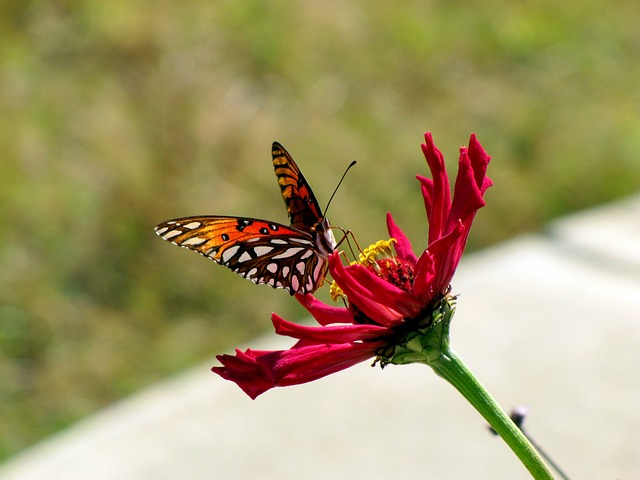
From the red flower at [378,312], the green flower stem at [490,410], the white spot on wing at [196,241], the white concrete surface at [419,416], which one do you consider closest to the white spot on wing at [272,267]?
the white spot on wing at [196,241]

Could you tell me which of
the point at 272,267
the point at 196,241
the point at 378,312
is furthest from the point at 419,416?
the point at 378,312

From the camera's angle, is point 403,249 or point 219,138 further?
point 219,138

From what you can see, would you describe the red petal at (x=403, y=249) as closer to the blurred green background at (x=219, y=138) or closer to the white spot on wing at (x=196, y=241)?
the white spot on wing at (x=196, y=241)

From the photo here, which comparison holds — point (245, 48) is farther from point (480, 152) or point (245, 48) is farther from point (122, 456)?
point (480, 152)

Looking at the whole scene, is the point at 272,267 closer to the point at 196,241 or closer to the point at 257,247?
the point at 257,247

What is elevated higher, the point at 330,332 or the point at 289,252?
the point at 289,252

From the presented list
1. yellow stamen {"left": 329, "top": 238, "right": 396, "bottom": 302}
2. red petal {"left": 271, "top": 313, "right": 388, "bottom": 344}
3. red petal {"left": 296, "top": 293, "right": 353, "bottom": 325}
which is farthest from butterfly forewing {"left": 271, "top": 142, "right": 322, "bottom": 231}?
red petal {"left": 271, "top": 313, "right": 388, "bottom": 344}

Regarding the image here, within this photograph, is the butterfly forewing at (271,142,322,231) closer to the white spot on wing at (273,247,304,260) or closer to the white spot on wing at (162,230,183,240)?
the white spot on wing at (273,247,304,260)
